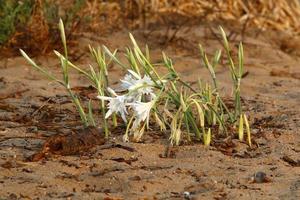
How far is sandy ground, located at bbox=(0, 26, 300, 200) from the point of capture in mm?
2857

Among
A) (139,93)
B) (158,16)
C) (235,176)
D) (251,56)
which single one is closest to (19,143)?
(139,93)

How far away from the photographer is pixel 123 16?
6598 millimetres

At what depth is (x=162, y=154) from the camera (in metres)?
3.23

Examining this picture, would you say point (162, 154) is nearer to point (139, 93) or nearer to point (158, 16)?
point (139, 93)

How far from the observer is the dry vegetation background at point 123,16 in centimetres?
529

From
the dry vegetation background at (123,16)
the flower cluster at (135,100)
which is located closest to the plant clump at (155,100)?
the flower cluster at (135,100)

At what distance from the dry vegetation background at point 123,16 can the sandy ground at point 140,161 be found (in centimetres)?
84

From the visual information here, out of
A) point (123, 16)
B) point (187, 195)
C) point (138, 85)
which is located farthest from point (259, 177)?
point (123, 16)

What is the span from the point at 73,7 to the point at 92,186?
2.79 m

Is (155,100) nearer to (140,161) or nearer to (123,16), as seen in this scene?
(140,161)

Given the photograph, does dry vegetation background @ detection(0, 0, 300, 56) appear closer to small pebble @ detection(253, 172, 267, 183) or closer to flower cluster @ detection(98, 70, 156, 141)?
flower cluster @ detection(98, 70, 156, 141)

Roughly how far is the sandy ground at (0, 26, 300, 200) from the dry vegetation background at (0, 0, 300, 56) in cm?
84

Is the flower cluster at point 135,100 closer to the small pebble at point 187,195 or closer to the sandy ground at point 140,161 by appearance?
the sandy ground at point 140,161

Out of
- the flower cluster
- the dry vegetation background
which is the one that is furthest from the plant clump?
the dry vegetation background
